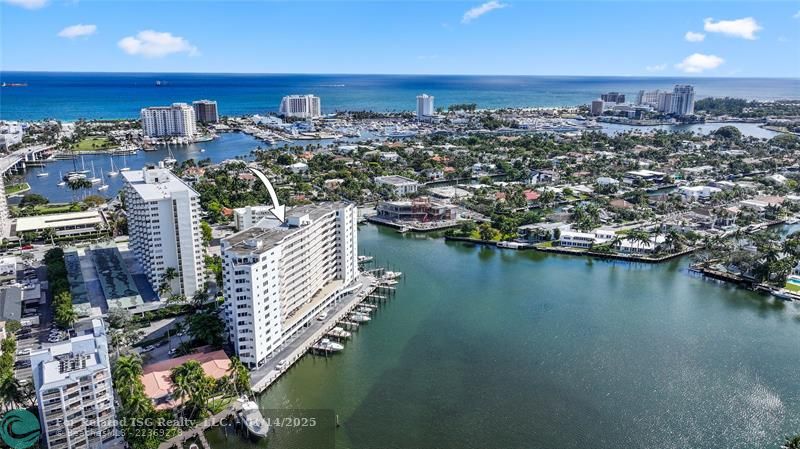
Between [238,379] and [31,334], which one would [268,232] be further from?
[31,334]

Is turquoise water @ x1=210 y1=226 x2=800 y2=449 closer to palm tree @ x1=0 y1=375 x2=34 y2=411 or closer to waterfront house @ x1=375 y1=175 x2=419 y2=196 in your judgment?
palm tree @ x1=0 y1=375 x2=34 y2=411

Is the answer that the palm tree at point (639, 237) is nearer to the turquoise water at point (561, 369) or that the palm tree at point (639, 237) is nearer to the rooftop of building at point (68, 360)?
the turquoise water at point (561, 369)

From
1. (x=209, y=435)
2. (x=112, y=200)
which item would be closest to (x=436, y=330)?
(x=209, y=435)

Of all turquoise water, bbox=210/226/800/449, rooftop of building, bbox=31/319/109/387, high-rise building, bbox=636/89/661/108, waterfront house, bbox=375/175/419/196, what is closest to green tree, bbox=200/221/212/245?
turquoise water, bbox=210/226/800/449

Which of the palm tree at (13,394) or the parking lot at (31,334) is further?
the parking lot at (31,334)

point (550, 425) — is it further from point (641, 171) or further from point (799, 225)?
point (641, 171)

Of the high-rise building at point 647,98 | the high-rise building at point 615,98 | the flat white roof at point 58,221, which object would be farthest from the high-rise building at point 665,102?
the flat white roof at point 58,221
